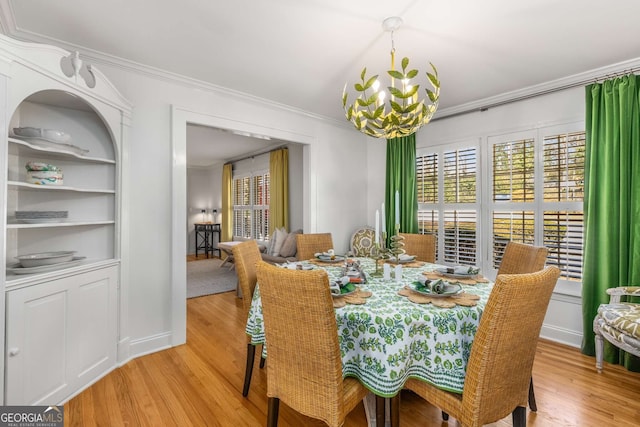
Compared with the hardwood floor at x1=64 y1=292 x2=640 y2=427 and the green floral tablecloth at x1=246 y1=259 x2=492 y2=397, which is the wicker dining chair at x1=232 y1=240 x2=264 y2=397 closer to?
the hardwood floor at x1=64 y1=292 x2=640 y2=427

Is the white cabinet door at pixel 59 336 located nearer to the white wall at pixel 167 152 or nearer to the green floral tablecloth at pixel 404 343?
the white wall at pixel 167 152

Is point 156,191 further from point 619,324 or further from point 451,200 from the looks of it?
point 619,324

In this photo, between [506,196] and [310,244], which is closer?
[310,244]

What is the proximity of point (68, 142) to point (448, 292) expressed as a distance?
2.74 m

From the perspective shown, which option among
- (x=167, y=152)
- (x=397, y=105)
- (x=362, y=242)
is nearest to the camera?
(x=397, y=105)

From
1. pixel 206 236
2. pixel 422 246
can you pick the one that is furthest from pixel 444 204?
pixel 206 236

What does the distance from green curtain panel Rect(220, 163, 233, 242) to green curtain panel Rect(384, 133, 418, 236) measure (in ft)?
15.5

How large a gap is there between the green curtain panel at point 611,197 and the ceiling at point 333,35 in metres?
0.35

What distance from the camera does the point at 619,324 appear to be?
2141 millimetres

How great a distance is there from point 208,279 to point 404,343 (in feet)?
16.0

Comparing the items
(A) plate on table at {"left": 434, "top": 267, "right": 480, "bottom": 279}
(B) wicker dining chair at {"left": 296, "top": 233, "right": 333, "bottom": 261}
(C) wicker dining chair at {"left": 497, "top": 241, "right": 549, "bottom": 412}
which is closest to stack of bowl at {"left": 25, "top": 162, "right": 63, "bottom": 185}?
(B) wicker dining chair at {"left": 296, "top": 233, "right": 333, "bottom": 261}

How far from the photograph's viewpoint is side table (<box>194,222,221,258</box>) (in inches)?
330

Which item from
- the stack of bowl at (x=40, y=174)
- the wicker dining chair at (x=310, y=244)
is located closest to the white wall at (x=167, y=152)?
the stack of bowl at (x=40, y=174)

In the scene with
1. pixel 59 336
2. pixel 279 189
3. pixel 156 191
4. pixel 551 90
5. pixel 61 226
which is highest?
pixel 551 90
